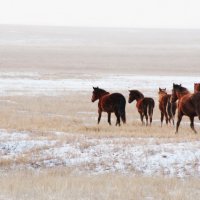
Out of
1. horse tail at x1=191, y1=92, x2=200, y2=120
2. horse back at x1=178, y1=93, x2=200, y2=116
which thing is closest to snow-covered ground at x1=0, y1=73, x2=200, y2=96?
horse back at x1=178, y1=93, x2=200, y2=116

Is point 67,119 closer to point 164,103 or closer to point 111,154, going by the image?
point 164,103

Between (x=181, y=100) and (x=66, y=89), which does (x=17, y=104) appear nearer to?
(x=66, y=89)

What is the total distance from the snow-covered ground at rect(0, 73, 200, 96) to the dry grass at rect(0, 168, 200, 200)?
23.4 meters

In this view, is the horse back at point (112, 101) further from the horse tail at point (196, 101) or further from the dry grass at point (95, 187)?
the dry grass at point (95, 187)

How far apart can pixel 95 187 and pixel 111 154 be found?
292 centimetres

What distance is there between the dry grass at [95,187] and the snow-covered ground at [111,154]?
33.7 inches

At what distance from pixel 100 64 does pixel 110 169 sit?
56221mm

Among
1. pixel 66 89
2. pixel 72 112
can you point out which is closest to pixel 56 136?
pixel 72 112

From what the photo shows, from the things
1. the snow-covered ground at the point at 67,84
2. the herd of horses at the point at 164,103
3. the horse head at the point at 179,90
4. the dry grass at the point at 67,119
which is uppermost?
the horse head at the point at 179,90

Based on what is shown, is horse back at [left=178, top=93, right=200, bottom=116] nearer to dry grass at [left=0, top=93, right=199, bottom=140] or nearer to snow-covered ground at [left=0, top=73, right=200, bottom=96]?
dry grass at [left=0, top=93, right=199, bottom=140]

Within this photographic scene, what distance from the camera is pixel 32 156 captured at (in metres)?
13.7

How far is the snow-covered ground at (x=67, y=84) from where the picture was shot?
37.1 meters

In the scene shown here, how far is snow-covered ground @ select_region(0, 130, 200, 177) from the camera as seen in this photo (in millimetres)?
12961

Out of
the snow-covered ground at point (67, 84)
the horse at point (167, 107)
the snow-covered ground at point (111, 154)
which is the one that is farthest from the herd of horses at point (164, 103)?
the snow-covered ground at point (67, 84)
